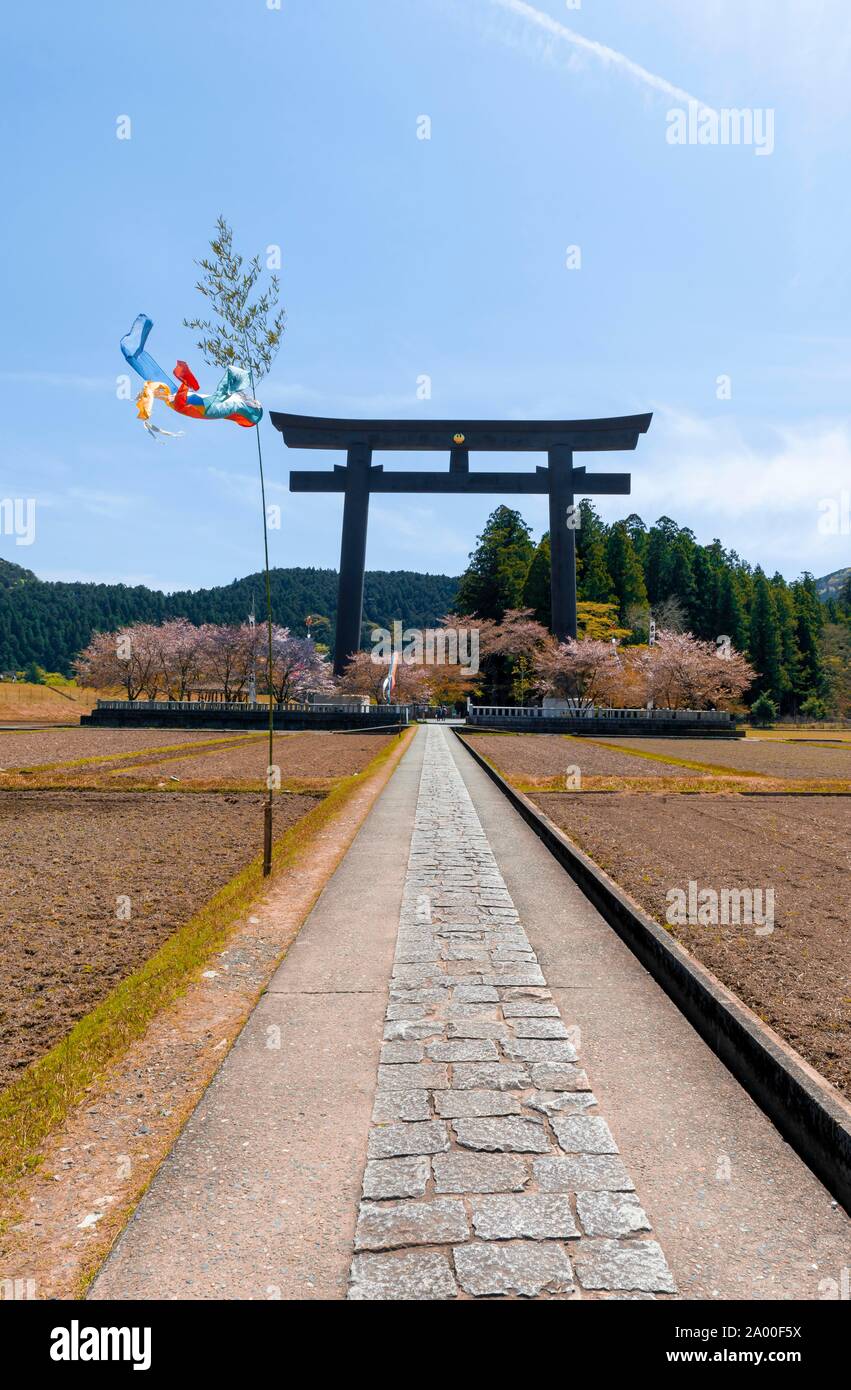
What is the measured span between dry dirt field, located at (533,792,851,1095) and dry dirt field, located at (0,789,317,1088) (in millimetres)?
3811

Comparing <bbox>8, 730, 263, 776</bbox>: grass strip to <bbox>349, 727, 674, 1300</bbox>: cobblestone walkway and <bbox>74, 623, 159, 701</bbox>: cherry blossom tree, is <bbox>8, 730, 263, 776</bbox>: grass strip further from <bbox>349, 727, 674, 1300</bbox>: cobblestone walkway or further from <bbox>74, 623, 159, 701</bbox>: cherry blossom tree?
<bbox>74, 623, 159, 701</bbox>: cherry blossom tree

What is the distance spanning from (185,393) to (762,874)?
7159 millimetres

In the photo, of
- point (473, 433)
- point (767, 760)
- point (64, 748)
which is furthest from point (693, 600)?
point (64, 748)

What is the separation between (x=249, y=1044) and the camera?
3.92 metres

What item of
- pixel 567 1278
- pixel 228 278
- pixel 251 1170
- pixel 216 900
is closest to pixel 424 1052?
pixel 251 1170

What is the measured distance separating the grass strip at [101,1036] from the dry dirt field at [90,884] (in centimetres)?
16

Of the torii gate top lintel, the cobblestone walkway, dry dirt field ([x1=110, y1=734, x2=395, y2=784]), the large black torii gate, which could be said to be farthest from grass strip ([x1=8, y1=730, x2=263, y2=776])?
the torii gate top lintel

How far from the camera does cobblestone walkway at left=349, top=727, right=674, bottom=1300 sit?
7.39 ft

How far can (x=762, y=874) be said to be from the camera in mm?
7566

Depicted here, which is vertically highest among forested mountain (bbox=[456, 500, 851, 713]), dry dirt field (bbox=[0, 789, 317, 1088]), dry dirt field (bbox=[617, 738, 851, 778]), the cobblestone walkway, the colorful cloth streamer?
forested mountain (bbox=[456, 500, 851, 713])

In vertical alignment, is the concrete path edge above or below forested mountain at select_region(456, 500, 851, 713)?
below

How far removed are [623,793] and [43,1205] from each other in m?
13.3

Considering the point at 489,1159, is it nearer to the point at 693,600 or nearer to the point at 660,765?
the point at 660,765
